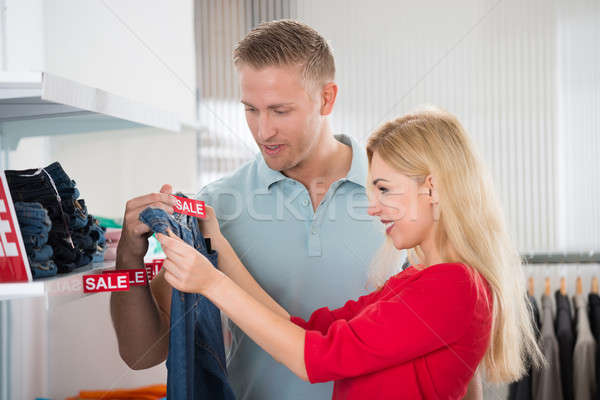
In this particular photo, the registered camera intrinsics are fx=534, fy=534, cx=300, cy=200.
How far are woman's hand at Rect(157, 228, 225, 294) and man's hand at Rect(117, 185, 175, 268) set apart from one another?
0.27ft

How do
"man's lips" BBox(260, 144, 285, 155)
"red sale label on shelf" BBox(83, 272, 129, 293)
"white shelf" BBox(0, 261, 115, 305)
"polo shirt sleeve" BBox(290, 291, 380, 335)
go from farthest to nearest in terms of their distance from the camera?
"man's lips" BBox(260, 144, 285, 155), "polo shirt sleeve" BBox(290, 291, 380, 335), "red sale label on shelf" BBox(83, 272, 129, 293), "white shelf" BBox(0, 261, 115, 305)

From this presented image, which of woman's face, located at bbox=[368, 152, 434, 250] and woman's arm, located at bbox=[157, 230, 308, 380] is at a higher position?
woman's face, located at bbox=[368, 152, 434, 250]

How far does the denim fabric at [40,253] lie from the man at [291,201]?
0.38 m

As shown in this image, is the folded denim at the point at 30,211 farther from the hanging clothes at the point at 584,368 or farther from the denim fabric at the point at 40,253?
the hanging clothes at the point at 584,368

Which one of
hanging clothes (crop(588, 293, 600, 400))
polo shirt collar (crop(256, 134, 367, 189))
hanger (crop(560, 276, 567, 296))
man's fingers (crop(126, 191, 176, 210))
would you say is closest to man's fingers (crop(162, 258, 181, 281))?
man's fingers (crop(126, 191, 176, 210))

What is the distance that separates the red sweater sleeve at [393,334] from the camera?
31.8 inches

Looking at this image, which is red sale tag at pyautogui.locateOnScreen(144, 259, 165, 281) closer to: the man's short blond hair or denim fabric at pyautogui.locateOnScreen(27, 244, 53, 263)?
denim fabric at pyautogui.locateOnScreen(27, 244, 53, 263)

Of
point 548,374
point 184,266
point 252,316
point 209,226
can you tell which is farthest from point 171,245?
point 548,374

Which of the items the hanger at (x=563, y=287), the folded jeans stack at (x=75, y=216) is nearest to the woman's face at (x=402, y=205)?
the folded jeans stack at (x=75, y=216)

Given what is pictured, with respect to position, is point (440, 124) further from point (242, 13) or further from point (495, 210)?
point (242, 13)

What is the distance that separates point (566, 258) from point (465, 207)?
1.53m

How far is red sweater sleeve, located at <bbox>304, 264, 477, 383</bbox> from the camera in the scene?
2.65ft

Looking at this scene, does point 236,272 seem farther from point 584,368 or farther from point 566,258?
point 566,258

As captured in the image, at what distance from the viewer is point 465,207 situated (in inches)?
36.4
